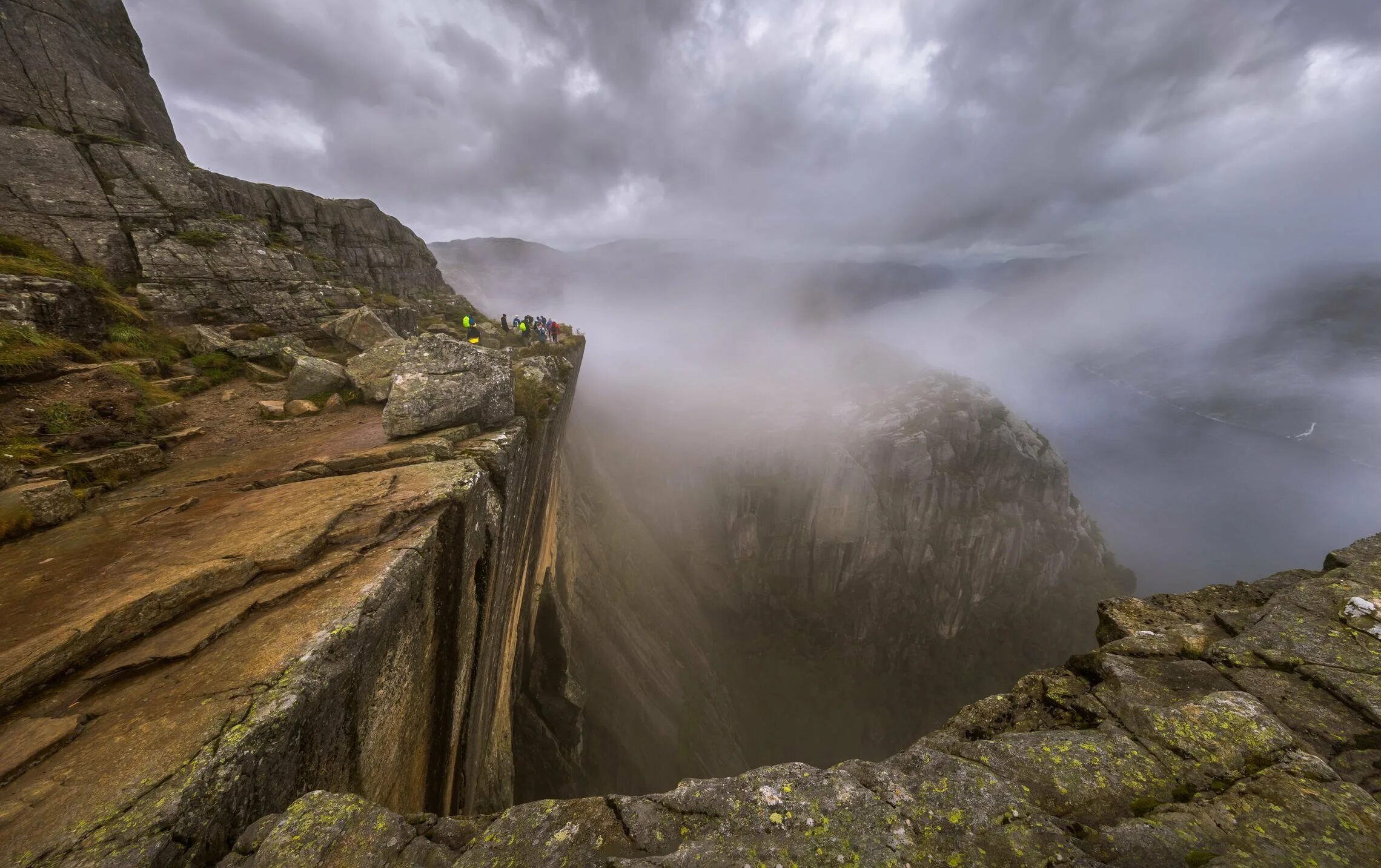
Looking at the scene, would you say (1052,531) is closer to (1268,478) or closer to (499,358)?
(499,358)

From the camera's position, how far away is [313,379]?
50.7 feet

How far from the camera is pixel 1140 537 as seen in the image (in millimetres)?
121250

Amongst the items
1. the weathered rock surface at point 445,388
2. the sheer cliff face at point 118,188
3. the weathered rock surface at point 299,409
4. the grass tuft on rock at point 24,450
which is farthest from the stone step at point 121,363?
the weathered rock surface at point 445,388

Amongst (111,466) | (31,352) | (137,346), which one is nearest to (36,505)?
(111,466)

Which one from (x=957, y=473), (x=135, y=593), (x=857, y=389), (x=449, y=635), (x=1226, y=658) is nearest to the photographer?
(x=135, y=593)

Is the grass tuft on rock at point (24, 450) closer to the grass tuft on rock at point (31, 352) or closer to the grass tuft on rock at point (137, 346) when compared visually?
the grass tuft on rock at point (31, 352)

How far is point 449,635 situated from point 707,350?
401 feet

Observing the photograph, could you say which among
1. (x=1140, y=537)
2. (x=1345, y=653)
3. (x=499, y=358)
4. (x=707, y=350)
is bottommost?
(x=1140, y=537)

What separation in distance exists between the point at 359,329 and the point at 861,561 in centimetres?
5807

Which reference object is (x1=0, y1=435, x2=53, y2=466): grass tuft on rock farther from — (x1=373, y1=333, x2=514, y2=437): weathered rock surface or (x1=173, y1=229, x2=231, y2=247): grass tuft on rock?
(x1=173, y1=229, x2=231, y2=247): grass tuft on rock

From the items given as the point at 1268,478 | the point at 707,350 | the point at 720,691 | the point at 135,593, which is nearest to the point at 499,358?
the point at 135,593

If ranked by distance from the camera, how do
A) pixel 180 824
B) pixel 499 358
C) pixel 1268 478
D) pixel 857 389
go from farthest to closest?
pixel 1268 478
pixel 857 389
pixel 499 358
pixel 180 824

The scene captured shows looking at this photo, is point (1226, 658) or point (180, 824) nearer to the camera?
point (180, 824)

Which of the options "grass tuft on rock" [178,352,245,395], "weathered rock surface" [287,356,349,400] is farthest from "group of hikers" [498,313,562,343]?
"weathered rock surface" [287,356,349,400]
